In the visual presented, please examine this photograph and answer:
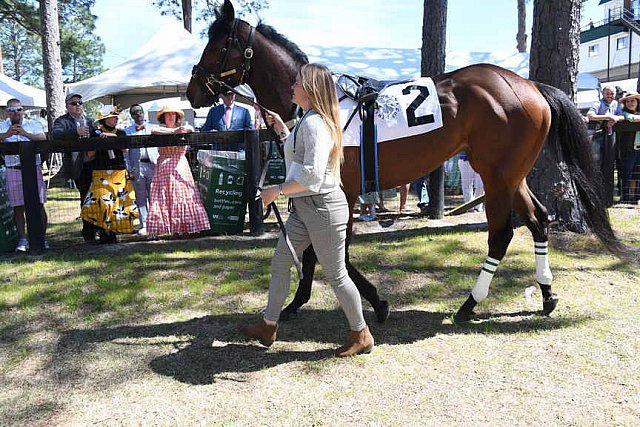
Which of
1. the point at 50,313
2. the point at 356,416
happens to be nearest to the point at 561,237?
the point at 356,416

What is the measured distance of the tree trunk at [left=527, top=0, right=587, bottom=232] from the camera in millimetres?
6426

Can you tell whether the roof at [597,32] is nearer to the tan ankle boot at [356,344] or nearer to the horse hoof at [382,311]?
the horse hoof at [382,311]

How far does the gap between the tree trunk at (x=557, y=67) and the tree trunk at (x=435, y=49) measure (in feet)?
5.43

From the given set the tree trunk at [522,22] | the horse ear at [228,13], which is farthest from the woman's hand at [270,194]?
the tree trunk at [522,22]

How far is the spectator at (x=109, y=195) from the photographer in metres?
6.65

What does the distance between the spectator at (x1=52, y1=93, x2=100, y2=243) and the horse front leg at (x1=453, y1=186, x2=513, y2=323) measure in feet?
16.4

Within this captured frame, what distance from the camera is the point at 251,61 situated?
4.43 meters

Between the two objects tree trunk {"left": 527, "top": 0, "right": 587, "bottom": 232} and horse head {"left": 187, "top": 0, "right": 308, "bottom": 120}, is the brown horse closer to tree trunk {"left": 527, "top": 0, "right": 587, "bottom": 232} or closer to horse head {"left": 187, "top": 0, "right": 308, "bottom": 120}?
horse head {"left": 187, "top": 0, "right": 308, "bottom": 120}

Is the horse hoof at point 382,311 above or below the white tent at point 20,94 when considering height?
below

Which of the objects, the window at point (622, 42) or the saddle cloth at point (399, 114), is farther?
the window at point (622, 42)

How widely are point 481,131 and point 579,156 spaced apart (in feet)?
3.30

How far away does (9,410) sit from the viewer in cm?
294

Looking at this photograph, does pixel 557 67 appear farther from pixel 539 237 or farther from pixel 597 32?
pixel 597 32

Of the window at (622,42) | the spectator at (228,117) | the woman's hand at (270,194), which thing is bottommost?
the woman's hand at (270,194)
